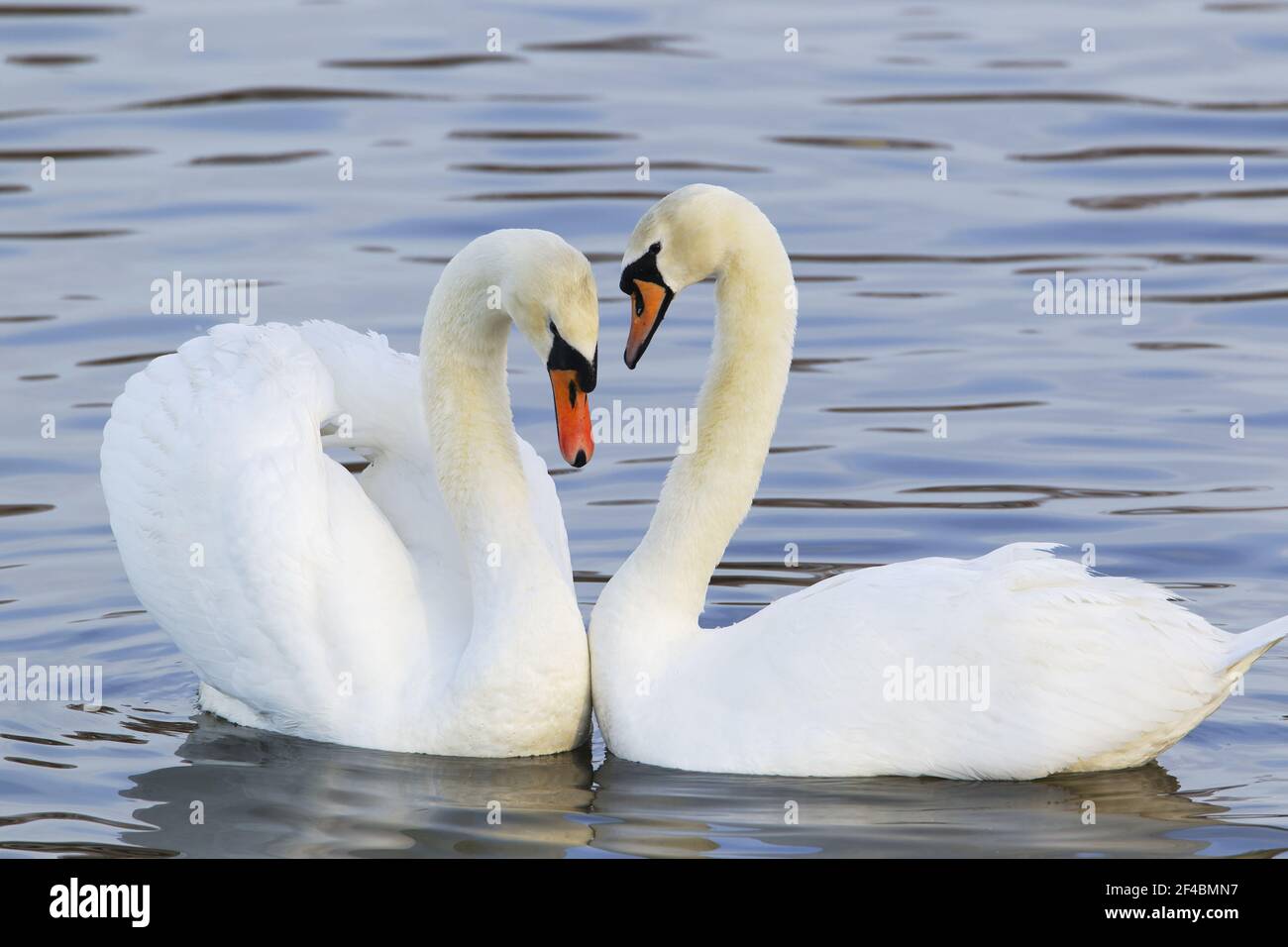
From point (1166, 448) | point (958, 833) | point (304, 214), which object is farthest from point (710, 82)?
point (958, 833)

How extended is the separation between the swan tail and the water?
48 centimetres

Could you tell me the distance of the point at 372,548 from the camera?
9008 mm

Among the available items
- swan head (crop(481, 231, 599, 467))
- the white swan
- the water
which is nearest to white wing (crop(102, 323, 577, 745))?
the white swan

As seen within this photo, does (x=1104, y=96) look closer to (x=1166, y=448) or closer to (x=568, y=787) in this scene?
(x=1166, y=448)

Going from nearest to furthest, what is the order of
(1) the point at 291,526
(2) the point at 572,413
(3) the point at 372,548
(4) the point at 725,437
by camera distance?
(2) the point at 572,413, (1) the point at 291,526, (3) the point at 372,548, (4) the point at 725,437

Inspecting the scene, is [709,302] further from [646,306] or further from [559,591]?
[559,591]

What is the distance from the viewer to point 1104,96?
1978cm

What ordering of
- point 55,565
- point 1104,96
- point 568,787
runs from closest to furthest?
point 568,787
point 55,565
point 1104,96

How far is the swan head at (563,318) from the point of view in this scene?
8281 mm

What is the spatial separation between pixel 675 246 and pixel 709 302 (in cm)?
668

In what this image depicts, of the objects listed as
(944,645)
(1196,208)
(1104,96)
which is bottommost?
(944,645)

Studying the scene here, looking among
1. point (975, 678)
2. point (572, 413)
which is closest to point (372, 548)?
point (572, 413)

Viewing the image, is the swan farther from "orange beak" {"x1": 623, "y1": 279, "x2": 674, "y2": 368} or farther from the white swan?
the white swan

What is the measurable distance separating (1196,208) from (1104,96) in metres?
2.87
